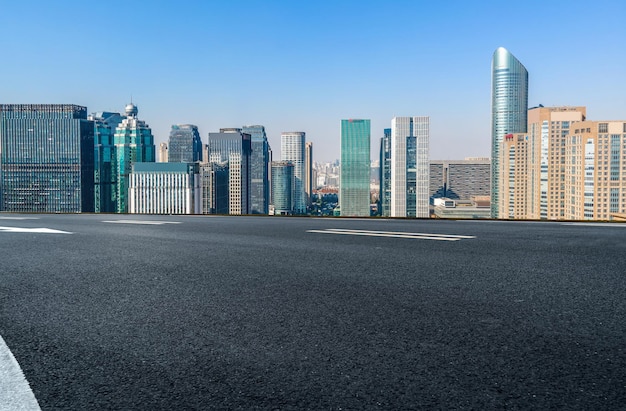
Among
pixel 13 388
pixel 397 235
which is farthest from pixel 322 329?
pixel 397 235

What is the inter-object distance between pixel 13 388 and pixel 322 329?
1.67 m

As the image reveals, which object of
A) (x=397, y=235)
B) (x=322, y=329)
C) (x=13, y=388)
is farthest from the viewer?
(x=397, y=235)

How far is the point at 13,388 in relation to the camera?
2379 mm

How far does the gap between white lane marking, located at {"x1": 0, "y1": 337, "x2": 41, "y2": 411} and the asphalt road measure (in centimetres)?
5

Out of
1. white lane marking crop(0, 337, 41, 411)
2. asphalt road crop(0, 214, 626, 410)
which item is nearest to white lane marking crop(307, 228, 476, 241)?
asphalt road crop(0, 214, 626, 410)

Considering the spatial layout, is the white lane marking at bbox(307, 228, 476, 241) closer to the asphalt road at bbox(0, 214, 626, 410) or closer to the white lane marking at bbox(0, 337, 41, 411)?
the asphalt road at bbox(0, 214, 626, 410)

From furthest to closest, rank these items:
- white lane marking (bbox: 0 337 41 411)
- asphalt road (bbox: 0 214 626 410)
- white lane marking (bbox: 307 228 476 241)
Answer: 1. white lane marking (bbox: 307 228 476 241)
2. asphalt road (bbox: 0 214 626 410)
3. white lane marking (bbox: 0 337 41 411)

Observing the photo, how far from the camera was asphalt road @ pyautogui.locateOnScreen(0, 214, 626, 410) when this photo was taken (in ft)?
7.51

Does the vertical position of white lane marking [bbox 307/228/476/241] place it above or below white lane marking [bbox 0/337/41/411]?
Result: above

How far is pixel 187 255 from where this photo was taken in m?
6.82

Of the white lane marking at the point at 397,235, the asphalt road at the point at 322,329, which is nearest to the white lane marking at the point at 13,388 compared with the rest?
the asphalt road at the point at 322,329

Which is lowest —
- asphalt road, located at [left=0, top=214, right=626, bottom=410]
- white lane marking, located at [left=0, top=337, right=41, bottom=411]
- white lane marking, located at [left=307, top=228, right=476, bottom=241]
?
white lane marking, located at [left=0, top=337, right=41, bottom=411]

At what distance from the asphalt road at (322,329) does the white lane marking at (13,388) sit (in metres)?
0.05

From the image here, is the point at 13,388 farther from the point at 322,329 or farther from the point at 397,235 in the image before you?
the point at 397,235
